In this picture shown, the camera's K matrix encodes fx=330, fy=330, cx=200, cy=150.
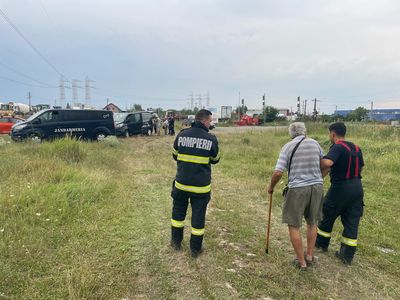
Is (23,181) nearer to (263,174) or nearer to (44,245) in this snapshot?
(44,245)

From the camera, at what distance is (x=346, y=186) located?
3986 millimetres

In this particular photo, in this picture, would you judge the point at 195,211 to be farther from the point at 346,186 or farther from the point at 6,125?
the point at 6,125

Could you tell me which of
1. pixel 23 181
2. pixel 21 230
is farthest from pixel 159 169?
pixel 21 230

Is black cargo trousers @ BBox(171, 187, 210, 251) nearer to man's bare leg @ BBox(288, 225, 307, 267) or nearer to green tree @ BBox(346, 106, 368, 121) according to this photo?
man's bare leg @ BBox(288, 225, 307, 267)

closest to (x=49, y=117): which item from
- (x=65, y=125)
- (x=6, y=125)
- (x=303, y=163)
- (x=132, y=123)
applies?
(x=65, y=125)

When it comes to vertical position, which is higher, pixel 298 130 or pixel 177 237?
pixel 298 130

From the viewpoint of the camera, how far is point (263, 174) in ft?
30.7

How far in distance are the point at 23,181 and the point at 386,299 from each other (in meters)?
6.14

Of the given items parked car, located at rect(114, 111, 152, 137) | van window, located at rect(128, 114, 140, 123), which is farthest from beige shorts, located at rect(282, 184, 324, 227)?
van window, located at rect(128, 114, 140, 123)

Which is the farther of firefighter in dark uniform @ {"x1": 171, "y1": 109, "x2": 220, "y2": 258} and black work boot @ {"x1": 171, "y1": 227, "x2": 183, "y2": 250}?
black work boot @ {"x1": 171, "y1": 227, "x2": 183, "y2": 250}

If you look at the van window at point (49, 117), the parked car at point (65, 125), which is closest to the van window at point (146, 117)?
the parked car at point (65, 125)

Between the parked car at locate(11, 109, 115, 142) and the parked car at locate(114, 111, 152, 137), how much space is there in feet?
9.94

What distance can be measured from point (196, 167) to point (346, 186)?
1828mm

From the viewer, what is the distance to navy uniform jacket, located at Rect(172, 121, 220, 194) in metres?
3.96
